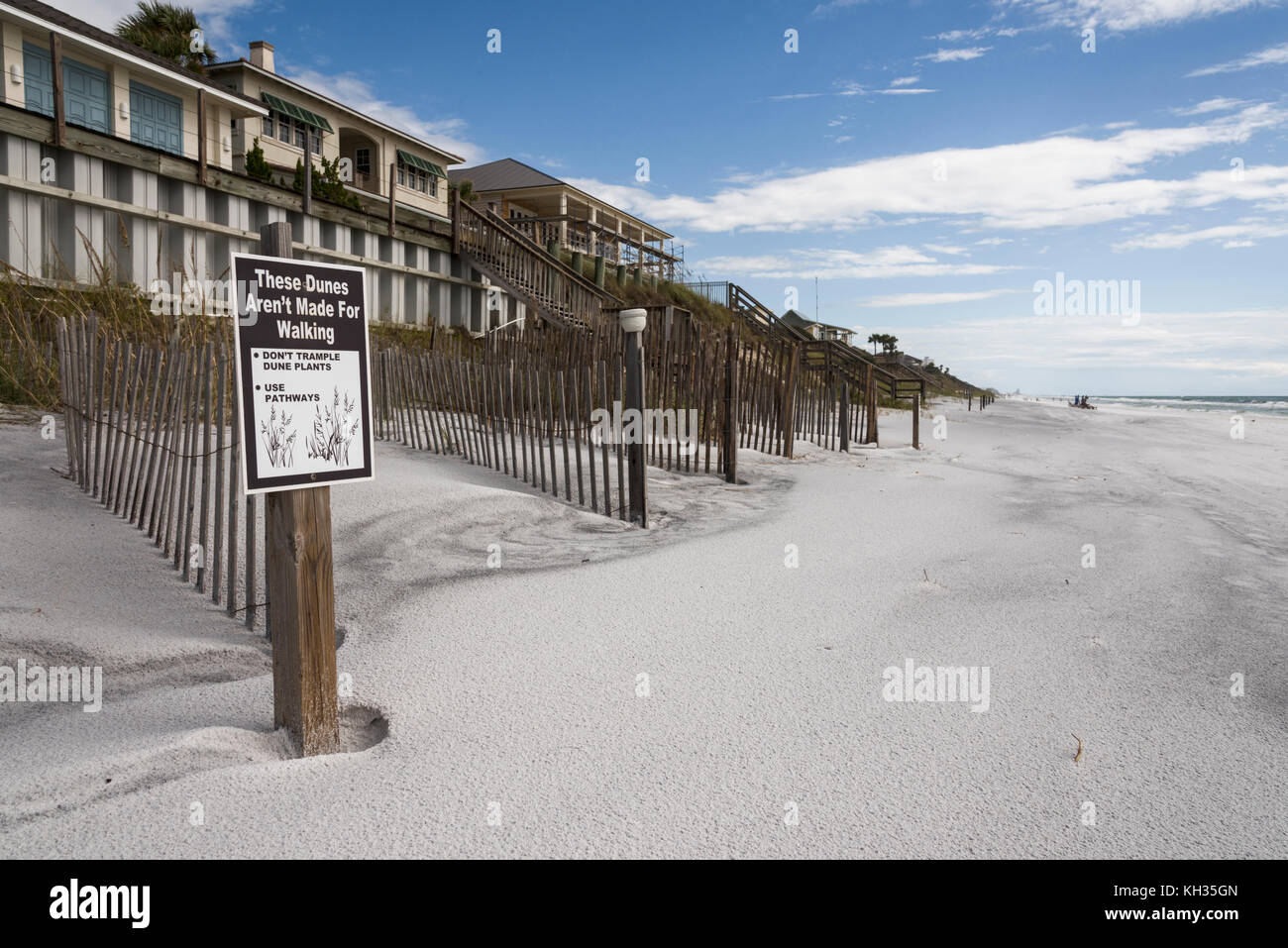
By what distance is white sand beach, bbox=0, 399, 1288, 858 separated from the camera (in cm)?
248

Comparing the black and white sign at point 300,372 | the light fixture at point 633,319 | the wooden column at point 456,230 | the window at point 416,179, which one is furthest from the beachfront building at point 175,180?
the black and white sign at point 300,372

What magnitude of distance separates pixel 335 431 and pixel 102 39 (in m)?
18.6

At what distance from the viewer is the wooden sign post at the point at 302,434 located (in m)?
2.72

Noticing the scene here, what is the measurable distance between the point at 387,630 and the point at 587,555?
76.4 inches

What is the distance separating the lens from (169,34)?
914 inches

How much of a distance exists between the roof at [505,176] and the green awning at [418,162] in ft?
25.6

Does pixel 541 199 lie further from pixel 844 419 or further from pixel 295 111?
pixel 844 419

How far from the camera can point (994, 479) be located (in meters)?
11.1

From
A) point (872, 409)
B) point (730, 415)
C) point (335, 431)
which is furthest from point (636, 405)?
point (872, 409)

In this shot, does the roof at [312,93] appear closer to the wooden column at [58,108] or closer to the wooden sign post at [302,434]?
the wooden column at [58,108]

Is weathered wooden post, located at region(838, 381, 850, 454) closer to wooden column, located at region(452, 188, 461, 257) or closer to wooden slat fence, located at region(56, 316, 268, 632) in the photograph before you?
wooden column, located at region(452, 188, 461, 257)

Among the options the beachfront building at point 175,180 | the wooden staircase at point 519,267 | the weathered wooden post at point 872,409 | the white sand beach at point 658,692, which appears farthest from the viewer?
the wooden staircase at point 519,267
